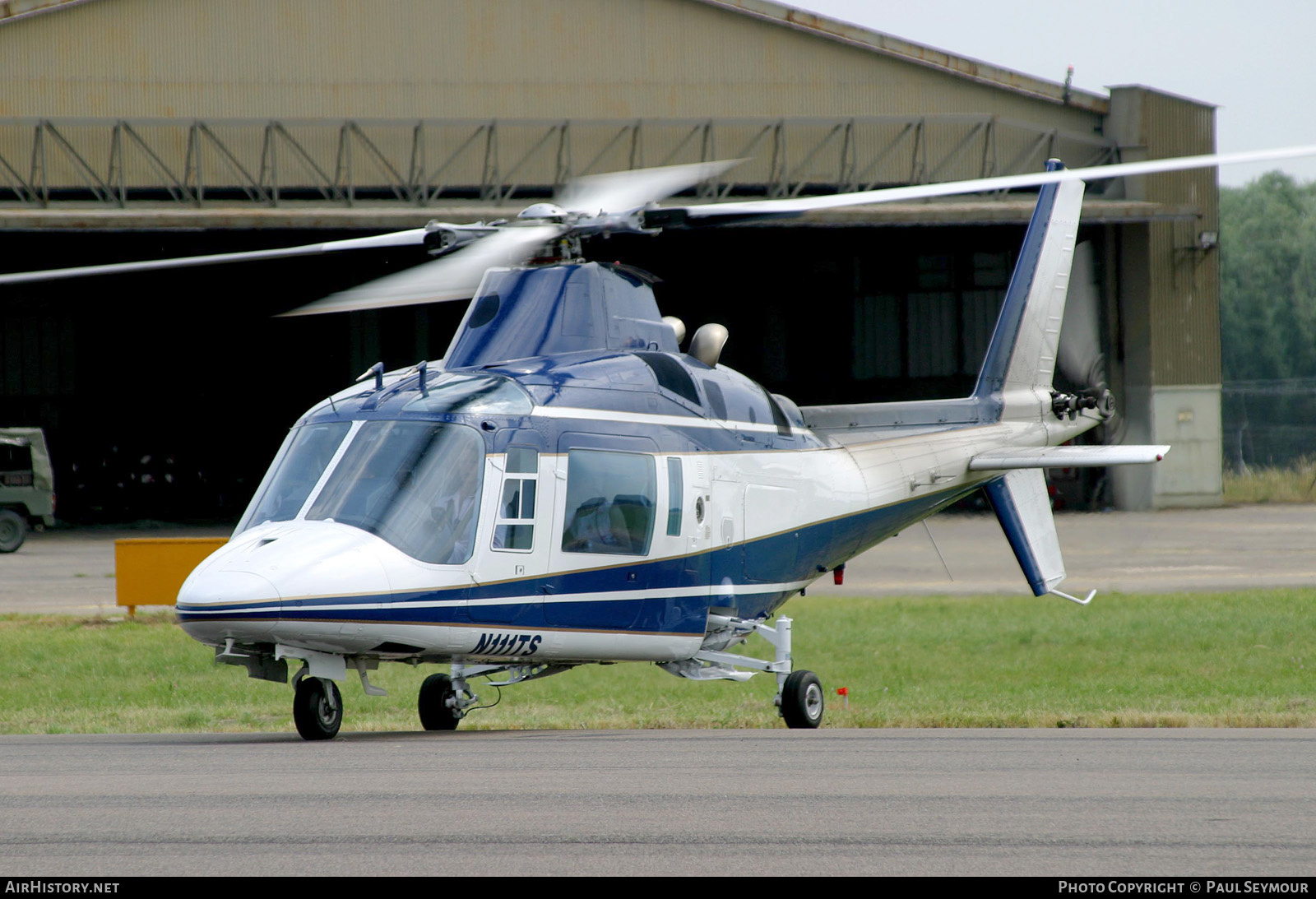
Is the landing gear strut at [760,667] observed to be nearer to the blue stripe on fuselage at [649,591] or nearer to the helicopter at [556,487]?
the helicopter at [556,487]

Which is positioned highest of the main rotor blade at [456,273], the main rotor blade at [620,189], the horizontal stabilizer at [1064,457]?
the main rotor blade at [620,189]

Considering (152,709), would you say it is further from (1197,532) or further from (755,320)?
(755,320)

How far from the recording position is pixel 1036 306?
49.4 feet

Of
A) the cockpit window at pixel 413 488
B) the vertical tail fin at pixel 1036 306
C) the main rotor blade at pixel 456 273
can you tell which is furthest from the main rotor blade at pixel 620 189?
the vertical tail fin at pixel 1036 306

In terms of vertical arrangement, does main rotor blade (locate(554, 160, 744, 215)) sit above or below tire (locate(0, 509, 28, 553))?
above

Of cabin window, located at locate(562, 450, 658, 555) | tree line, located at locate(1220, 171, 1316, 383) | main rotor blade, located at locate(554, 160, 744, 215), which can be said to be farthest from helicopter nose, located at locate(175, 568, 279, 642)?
tree line, located at locate(1220, 171, 1316, 383)

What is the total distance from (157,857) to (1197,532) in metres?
31.2

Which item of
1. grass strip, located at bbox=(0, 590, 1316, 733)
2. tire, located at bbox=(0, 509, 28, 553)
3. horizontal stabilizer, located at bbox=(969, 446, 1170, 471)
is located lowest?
grass strip, located at bbox=(0, 590, 1316, 733)

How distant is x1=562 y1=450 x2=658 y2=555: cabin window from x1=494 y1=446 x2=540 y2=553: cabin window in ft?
1.04

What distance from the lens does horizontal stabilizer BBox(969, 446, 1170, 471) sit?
41.3ft

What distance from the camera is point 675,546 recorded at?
35.7ft

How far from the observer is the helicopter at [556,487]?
895 centimetres

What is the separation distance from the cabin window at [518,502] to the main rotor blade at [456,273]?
1.54 m

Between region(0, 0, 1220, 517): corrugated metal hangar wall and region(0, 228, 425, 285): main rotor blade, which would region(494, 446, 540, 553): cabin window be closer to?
region(0, 228, 425, 285): main rotor blade
